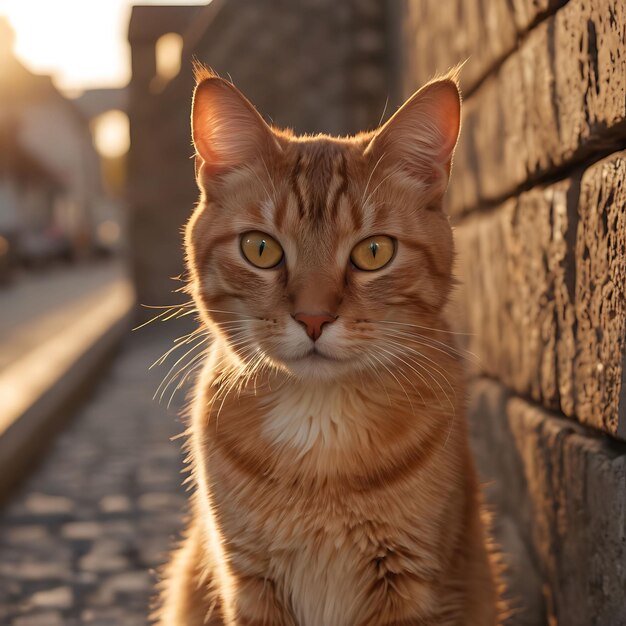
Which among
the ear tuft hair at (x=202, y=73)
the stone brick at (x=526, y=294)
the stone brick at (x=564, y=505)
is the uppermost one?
the ear tuft hair at (x=202, y=73)

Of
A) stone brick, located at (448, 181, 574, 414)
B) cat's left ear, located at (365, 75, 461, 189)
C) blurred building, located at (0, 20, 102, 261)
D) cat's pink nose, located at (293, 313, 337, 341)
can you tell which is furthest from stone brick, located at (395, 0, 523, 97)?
blurred building, located at (0, 20, 102, 261)

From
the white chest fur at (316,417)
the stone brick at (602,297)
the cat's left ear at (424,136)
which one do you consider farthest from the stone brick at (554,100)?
the white chest fur at (316,417)

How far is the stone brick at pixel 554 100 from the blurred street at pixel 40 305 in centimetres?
663

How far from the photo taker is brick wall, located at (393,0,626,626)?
7.05ft

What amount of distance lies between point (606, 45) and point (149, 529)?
314 cm

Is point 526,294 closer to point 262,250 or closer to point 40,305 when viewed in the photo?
point 262,250

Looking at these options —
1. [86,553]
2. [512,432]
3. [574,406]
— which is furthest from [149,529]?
[574,406]

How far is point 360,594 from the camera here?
2334mm

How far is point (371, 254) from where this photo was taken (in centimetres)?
240

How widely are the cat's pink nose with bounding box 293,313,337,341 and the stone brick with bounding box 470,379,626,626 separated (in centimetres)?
78

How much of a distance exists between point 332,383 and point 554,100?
1041 mm

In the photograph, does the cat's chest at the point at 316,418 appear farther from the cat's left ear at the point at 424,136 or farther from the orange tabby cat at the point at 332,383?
the cat's left ear at the point at 424,136

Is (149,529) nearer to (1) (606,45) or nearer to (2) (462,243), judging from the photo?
(2) (462,243)

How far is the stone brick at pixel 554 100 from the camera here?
6.82 ft
